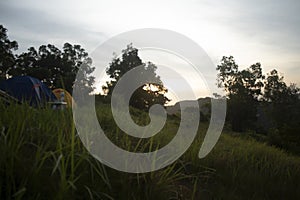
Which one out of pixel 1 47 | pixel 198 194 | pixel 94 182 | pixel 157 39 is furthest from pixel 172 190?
pixel 1 47

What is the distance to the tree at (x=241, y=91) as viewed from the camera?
39.0 meters

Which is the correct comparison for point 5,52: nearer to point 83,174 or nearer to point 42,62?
point 42,62

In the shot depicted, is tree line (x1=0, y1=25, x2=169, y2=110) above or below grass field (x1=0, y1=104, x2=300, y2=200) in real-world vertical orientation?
above

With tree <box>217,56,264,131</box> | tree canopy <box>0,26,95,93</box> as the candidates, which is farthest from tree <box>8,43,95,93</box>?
tree <box>217,56,264,131</box>

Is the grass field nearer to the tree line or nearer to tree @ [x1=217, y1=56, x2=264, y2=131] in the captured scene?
the tree line

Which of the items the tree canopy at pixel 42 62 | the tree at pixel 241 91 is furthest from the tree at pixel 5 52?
the tree at pixel 241 91

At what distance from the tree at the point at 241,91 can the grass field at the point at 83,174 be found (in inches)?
1426

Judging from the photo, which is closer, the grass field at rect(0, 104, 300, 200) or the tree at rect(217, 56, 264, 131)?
the grass field at rect(0, 104, 300, 200)

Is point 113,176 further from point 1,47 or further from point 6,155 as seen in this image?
point 1,47

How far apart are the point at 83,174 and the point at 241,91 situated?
41.6 m

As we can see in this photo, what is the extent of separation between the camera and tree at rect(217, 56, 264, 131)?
128ft

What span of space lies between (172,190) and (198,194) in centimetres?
37

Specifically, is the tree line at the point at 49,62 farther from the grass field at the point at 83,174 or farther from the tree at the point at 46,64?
the grass field at the point at 83,174

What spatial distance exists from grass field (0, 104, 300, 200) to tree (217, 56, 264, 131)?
3621cm
